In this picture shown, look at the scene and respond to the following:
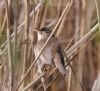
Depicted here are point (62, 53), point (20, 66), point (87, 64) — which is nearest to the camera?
point (62, 53)

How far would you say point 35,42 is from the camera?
1.35m

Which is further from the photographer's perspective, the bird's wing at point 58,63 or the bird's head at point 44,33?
the bird's head at point 44,33

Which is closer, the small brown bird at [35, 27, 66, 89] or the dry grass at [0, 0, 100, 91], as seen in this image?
the dry grass at [0, 0, 100, 91]

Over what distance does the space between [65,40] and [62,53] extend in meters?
0.77

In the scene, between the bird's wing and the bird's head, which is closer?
the bird's wing

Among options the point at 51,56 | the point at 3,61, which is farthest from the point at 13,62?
the point at 3,61

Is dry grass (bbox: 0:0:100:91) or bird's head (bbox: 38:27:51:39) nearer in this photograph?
dry grass (bbox: 0:0:100:91)

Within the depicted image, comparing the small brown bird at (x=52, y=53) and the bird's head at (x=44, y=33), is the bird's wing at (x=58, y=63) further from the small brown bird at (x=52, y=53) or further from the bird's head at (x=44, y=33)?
the bird's head at (x=44, y=33)

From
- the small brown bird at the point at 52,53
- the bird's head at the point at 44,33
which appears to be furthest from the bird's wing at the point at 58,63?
the bird's head at the point at 44,33

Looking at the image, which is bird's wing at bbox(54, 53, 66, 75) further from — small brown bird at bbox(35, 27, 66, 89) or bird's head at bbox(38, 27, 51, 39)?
bird's head at bbox(38, 27, 51, 39)

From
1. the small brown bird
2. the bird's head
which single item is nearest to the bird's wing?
the small brown bird

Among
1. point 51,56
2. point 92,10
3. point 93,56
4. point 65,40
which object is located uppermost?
point 51,56

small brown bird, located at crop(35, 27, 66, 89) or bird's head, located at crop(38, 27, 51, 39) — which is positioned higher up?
bird's head, located at crop(38, 27, 51, 39)

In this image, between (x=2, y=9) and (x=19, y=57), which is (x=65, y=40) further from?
(x=19, y=57)
